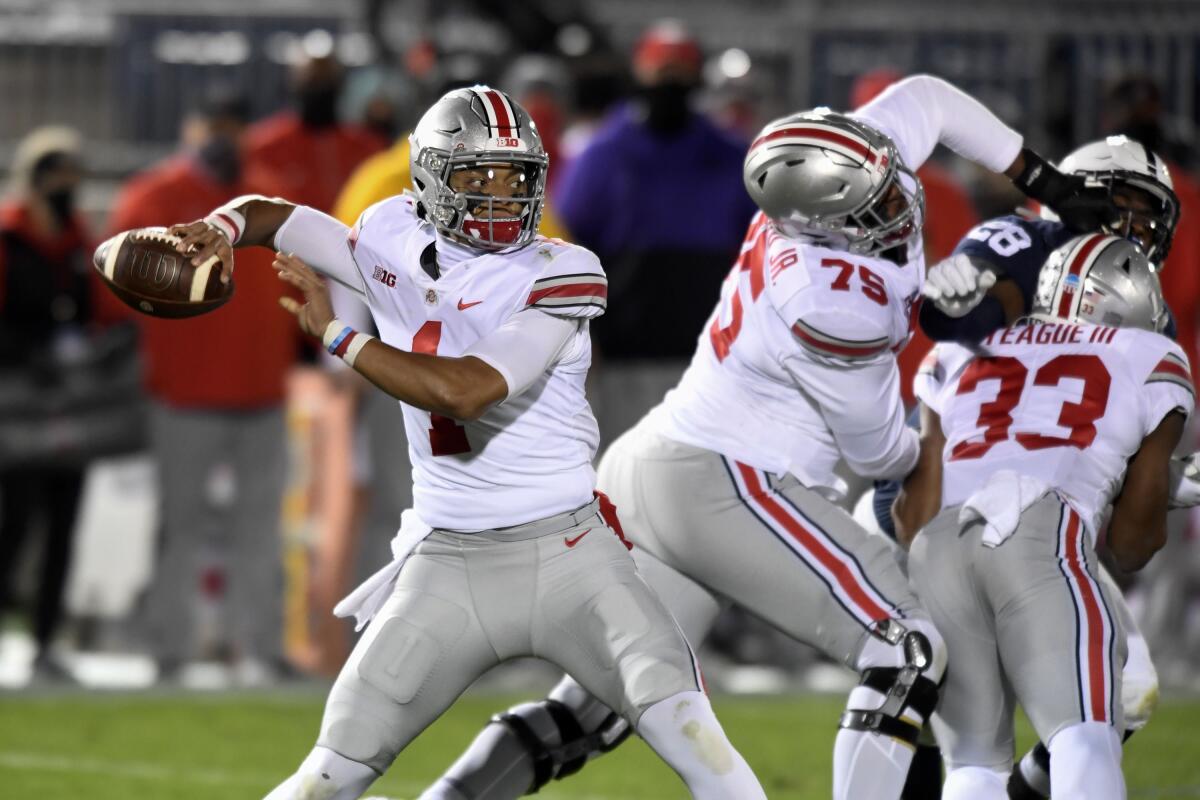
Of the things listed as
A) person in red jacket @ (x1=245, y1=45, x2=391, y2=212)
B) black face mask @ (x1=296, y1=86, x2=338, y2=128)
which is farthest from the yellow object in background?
black face mask @ (x1=296, y1=86, x2=338, y2=128)

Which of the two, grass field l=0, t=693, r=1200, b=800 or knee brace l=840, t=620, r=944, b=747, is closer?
knee brace l=840, t=620, r=944, b=747

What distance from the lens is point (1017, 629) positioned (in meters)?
4.14

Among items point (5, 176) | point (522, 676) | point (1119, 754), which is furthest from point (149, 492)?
point (1119, 754)

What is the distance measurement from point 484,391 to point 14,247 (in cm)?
428

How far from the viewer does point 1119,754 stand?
160 inches

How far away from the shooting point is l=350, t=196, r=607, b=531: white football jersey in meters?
4.04

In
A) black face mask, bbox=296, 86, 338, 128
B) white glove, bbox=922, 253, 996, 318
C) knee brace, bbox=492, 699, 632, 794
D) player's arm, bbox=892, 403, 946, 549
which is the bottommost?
knee brace, bbox=492, 699, 632, 794

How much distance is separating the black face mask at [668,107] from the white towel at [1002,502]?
11.6 feet

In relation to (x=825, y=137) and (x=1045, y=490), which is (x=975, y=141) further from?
(x=1045, y=490)

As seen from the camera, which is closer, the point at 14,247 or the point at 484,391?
the point at 484,391

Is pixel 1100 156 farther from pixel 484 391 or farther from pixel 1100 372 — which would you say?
pixel 484 391

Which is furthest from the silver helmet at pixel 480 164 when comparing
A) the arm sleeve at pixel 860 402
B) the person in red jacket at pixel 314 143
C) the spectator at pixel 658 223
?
the person in red jacket at pixel 314 143

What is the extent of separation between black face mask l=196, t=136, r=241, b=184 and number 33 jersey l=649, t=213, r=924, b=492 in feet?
11.5

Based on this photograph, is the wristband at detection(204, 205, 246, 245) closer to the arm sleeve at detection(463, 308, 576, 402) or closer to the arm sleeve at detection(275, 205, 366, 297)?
the arm sleeve at detection(275, 205, 366, 297)
